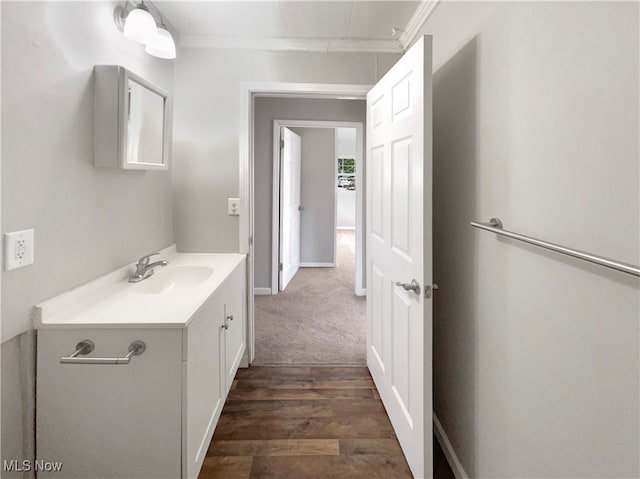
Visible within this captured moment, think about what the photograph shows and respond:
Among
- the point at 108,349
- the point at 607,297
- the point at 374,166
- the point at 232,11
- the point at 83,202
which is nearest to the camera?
the point at 607,297

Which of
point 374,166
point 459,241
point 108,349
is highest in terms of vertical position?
point 374,166

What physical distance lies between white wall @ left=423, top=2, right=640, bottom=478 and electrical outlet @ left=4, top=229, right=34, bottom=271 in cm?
153

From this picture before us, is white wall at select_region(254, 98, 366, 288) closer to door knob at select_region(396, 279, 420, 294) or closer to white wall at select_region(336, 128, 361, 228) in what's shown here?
door knob at select_region(396, 279, 420, 294)

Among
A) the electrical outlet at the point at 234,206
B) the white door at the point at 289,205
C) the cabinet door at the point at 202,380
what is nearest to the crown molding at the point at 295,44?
→ the electrical outlet at the point at 234,206

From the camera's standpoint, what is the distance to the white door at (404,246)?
1485 millimetres

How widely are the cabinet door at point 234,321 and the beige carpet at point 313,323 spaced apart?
0.44 m

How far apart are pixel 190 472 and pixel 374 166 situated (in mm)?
1746

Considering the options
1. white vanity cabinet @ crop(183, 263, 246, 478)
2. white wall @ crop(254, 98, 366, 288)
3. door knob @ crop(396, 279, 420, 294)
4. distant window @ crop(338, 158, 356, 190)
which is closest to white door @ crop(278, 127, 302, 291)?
white wall @ crop(254, 98, 366, 288)

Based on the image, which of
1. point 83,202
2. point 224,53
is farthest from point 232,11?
point 83,202

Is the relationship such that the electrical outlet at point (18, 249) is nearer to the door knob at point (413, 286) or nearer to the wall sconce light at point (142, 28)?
the wall sconce light at point (142, 28)

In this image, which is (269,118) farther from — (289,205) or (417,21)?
(417,21)

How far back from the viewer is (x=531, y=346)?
1.13 metres

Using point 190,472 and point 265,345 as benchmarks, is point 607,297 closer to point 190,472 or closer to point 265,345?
point 190,472

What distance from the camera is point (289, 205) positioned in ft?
16.3
